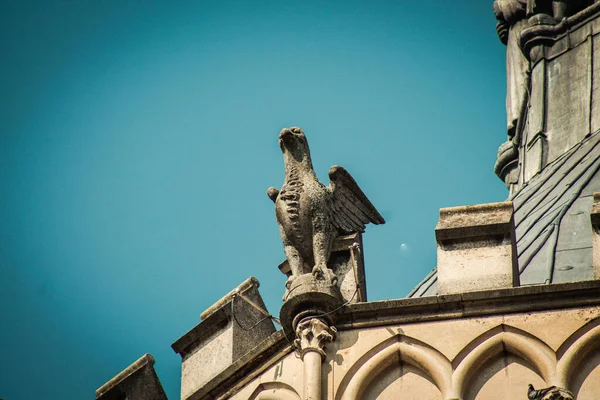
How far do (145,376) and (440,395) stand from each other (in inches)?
181

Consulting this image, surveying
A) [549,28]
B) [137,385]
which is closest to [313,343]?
[137,385]

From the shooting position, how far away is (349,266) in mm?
23344

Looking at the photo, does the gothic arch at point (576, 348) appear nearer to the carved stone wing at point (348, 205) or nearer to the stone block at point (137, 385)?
the carved stone wing at point (348, 205)

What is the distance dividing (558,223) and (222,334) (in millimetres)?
7440

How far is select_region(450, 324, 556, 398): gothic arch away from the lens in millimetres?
21438

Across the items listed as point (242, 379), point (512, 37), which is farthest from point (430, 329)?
point (512, 37)

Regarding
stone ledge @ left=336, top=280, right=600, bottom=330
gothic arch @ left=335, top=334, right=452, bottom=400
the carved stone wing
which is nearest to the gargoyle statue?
the carved stone wing

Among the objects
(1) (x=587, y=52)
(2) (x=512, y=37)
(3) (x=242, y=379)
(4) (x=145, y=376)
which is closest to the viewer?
(3) (x=242, y=379)

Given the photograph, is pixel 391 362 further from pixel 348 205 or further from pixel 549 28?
pixel 549 28

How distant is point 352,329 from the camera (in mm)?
22453

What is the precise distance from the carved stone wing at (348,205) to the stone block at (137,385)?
317cm

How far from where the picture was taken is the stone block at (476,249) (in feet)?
73.6

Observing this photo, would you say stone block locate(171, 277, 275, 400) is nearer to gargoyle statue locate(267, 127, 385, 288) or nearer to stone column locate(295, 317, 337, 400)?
gargoyle statue locate(267, 127, 385, 288)

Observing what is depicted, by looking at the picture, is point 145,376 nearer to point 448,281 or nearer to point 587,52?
point 448,281
